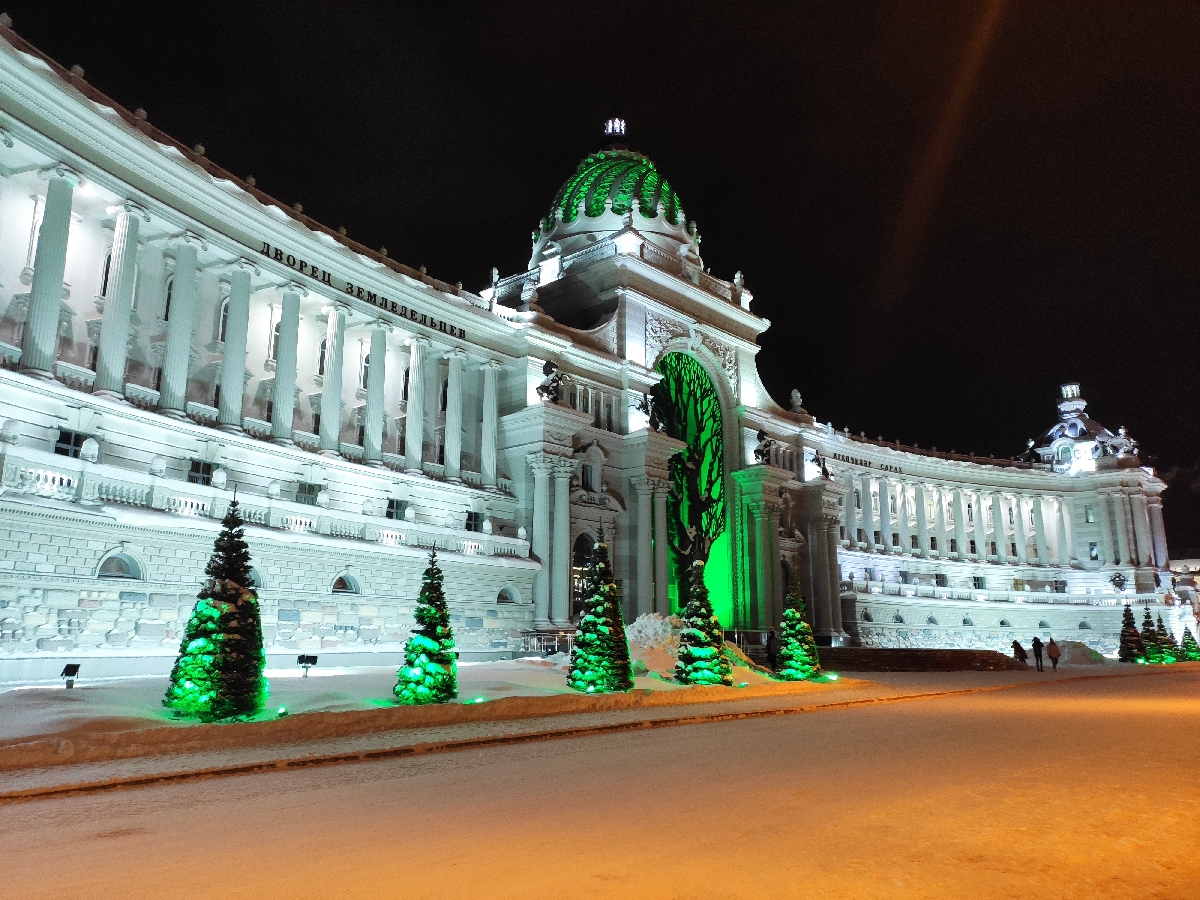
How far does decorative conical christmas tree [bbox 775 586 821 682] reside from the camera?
37.3m

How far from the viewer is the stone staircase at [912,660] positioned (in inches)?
1978

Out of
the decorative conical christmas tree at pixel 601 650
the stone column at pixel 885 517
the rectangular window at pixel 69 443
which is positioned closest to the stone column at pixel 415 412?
the rectangular window at pixel 69 443

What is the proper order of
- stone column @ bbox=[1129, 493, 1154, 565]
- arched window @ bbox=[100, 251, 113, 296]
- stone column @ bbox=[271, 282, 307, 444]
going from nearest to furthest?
arched window @ bbox=[100, 251, 113, 296] → stone column @ bbox=[271, 282, 307, 444] → stone column @ bbox=[1129, 493, 1154, 565]

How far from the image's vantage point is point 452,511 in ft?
145

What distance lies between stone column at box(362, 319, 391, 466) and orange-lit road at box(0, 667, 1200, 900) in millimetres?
26708

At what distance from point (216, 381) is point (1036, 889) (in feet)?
121

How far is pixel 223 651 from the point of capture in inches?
741

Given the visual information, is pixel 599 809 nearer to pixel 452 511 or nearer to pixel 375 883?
pixel 375 883

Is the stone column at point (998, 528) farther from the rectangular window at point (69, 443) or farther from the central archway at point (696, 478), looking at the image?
the rectangular window at point (69, 443)

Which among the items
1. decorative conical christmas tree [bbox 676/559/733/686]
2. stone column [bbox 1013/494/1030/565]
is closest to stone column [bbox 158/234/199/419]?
decorative conical christmas tree [bbox 676/559/733/686]

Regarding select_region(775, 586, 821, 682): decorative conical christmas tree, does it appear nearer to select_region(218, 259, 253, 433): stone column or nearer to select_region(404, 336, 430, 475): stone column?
select_region(404, 336, 430, 475): stone column

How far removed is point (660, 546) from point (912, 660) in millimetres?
16205

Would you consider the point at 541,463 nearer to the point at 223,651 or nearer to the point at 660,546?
the point at 660,546

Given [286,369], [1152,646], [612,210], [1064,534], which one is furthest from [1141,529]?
[286,369]
